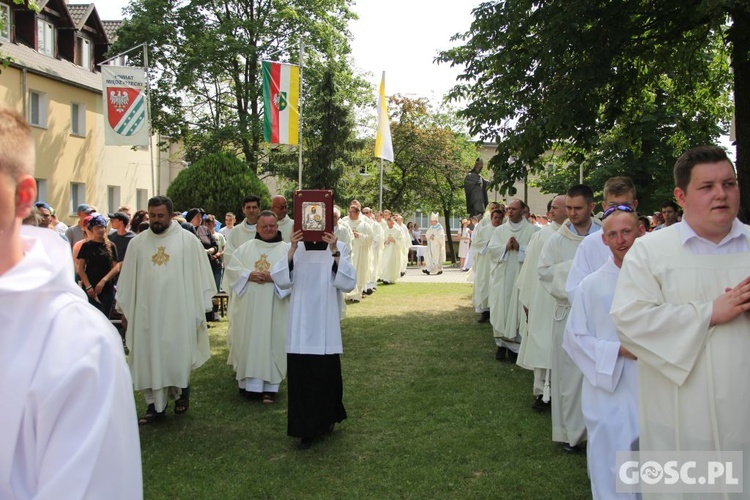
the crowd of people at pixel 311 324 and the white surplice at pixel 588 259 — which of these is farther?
the white surplice at pixel 588 259

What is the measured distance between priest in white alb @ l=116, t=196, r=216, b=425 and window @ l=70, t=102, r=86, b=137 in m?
27.1

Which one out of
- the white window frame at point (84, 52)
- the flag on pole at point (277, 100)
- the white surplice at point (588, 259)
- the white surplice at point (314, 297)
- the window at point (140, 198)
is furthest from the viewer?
the window at point (140, 198)

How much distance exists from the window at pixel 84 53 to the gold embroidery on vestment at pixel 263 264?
28374 millimetres

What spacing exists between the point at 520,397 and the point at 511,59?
5976 mm

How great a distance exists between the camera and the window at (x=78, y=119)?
32281 millimetres

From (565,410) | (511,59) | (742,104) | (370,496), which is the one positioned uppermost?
(511,59)

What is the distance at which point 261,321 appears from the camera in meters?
8.64

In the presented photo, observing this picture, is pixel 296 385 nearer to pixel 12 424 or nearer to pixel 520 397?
pixel 520 397

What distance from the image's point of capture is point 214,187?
2692 cm

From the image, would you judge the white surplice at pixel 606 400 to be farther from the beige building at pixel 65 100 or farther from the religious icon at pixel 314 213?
the beige building at pixel 65 100

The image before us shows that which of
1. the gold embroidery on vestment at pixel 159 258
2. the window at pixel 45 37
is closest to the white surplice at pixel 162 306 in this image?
the gold embroidery on vestment at pixel 159 258

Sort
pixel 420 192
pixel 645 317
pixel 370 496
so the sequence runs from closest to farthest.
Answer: pixel 645 317 < pixel 370 496 < pixel 420 192

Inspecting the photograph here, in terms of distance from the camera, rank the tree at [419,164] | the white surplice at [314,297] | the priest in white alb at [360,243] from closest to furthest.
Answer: the white surplice at [314,297] < the priest in white alb at [360,243] < the tree at [419,164]

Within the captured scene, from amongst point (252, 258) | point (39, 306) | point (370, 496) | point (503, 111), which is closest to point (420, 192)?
point (503, 111)
